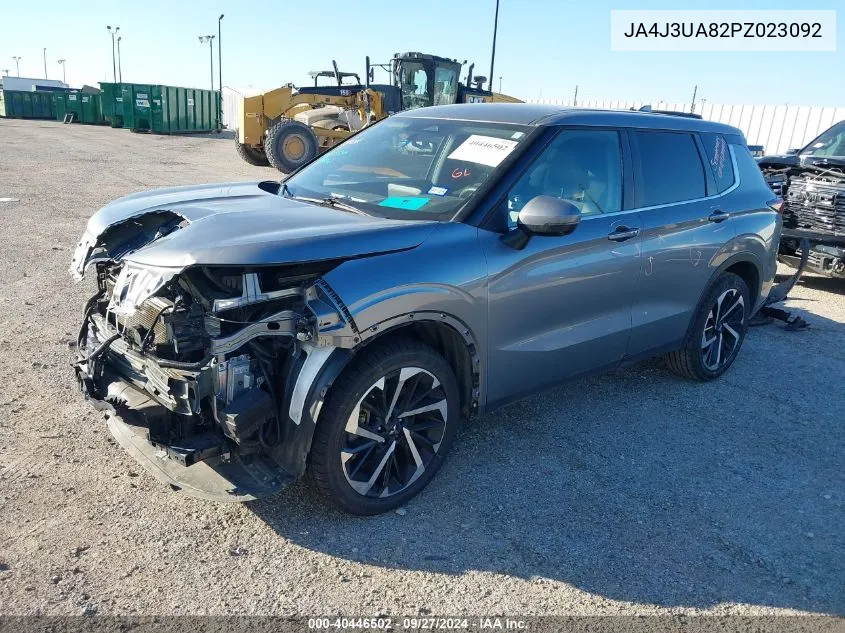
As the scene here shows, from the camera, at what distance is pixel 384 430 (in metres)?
3.17

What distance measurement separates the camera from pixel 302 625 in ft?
8.45

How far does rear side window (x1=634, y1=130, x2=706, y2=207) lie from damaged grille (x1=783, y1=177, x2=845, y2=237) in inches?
170

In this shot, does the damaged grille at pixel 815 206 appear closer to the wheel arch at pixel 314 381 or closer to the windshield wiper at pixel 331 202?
the windshield wiper at pixel 331 202

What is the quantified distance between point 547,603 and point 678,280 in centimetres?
252

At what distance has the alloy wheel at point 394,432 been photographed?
122 inches

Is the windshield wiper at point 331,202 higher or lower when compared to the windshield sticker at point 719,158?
lower

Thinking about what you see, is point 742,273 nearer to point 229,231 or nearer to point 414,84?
point 229,231

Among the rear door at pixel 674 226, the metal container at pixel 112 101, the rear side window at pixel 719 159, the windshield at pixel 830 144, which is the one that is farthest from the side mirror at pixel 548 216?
the metal container at pixel 112 101

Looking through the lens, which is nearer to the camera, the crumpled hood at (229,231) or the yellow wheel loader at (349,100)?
the crumpled hood at (229,231)

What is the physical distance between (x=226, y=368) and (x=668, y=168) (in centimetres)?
321

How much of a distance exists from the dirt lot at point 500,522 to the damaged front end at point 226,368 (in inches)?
13.8

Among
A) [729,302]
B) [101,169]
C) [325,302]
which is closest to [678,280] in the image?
[729,302]

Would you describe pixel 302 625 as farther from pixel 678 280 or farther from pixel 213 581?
pixel 678 280

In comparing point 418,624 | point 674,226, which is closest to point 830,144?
point 674,226
